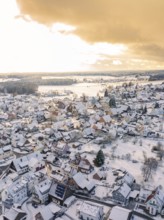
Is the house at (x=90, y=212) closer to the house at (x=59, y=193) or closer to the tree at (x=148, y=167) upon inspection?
the house at (x=59, y=193)

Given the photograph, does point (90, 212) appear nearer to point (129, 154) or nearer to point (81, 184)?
point (81, 184)

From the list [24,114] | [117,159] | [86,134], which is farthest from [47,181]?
[24,114]

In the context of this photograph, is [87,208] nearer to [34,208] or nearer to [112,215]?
[112,215]

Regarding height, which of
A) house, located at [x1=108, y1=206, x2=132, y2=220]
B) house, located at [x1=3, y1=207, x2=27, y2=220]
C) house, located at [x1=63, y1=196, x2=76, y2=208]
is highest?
house, located at [x1=108, y1=206, x2=132, y2=220]

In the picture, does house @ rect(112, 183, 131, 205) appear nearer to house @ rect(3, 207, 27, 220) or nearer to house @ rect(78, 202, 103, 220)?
house @ rect(78, 202, 103, 220)

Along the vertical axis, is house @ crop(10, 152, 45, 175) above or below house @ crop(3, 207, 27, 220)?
above

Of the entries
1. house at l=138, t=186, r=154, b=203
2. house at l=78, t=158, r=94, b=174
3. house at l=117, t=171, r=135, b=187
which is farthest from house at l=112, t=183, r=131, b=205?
house at l=78, t=158, r=94, b=174

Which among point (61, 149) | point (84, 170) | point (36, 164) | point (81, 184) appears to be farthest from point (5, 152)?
point (81, 184)
